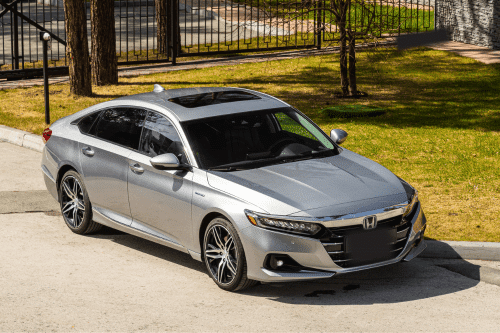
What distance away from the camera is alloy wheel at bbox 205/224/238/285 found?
652 cm

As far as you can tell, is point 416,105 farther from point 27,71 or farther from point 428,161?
point 27,71

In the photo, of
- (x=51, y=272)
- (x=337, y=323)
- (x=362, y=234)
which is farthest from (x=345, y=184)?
(x=51, y=272)

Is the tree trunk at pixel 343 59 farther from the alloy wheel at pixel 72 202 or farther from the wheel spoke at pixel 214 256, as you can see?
the wheel spoke at pixel 214 256

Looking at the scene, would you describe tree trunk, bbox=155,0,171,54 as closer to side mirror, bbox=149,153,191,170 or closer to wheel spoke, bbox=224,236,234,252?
side mirror, bbox=149,153,191,170

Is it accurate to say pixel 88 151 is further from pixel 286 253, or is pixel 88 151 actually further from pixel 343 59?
pixel 343 59

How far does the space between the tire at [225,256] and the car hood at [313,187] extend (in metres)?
0.33

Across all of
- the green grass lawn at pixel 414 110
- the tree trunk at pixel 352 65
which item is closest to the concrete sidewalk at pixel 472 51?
the green grass lawn at pixel 414 110

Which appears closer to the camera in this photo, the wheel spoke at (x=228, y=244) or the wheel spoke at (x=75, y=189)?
the wheel spoke at (x=228, y=244)

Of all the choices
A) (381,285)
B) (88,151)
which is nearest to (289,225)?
(381,285)

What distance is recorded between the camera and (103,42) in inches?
633

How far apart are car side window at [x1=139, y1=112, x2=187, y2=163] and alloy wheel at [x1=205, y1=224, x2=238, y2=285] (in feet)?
2.88

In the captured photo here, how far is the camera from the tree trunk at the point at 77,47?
14742 mm

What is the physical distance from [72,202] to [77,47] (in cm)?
728

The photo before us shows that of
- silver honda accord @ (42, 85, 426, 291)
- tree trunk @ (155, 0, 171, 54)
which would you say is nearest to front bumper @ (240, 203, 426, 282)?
silver honda accord @ (42, 85, 426, 291)
